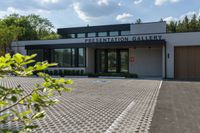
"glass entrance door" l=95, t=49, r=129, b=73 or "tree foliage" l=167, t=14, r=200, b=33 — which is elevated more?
"tree foliage" l=167, t=14, r=200, b=33

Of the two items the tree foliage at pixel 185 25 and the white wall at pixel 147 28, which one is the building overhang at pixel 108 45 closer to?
the white wall at pixel 147 28

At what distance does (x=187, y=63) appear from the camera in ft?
70.9

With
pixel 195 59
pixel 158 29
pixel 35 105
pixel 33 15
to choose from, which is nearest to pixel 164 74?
pixel 195 59

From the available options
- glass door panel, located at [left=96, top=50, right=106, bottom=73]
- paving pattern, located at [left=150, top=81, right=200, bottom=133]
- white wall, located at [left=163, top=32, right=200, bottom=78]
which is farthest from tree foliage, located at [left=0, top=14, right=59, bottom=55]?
paving pattern, located at [left=150, top=81, right=200, bottom=133]

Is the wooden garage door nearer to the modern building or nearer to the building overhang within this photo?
the modern building

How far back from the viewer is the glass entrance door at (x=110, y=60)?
26547 mm

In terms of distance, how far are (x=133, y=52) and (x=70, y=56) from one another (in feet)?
20.2

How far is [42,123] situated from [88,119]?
3.80 feet

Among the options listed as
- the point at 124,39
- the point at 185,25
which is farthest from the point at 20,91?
the point at 185,25

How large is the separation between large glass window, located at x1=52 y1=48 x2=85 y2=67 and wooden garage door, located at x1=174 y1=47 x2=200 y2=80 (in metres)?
8.83

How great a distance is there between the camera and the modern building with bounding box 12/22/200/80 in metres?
→ 21.7

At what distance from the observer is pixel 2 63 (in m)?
1.48

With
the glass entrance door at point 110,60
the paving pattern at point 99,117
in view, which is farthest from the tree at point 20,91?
the glass entrance door at point 110,60

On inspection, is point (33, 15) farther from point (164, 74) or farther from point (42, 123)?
point (42, 123)
